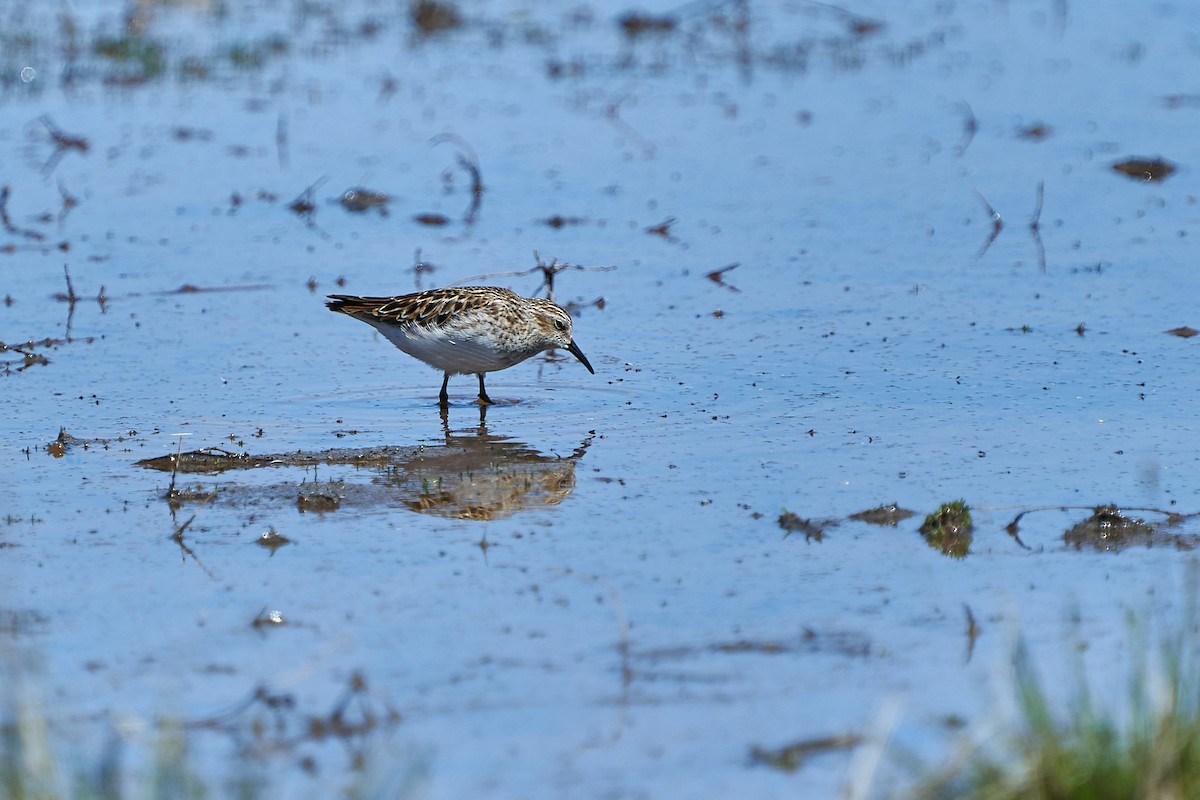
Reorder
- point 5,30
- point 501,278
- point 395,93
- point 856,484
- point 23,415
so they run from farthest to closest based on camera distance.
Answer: point 5,30, point 395,93, point 501,278, point 23,415, point 856,484

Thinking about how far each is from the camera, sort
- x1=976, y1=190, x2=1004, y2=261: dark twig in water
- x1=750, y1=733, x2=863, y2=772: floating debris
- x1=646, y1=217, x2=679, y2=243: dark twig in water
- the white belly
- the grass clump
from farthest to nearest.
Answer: x1=646, y1=217, x2=679, y2=243: dark twig in water
x1=976, y1=190, x2=1004, y2=261: dark twig in water
the white belly
x1=750, y1=733, x2=863, y2=772: floating debris
the grass clump


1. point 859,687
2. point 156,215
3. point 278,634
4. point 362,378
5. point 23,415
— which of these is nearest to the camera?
point 859,687

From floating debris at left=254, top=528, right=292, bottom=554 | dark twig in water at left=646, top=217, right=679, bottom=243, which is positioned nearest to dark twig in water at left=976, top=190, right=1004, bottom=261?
dark twig in water at left=646, top=217, right=679, bottom=243

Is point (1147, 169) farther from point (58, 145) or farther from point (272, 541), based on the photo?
point (58, 145)

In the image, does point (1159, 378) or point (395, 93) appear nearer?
point (1159, 378)

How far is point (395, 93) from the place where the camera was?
2153 centimetres

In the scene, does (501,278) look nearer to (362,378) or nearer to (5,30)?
(362,378)

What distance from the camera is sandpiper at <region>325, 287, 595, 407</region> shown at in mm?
10664

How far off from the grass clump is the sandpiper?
602 cm

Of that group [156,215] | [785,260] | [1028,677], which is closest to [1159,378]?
[785,260]

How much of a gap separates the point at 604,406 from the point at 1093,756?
19.4 ft

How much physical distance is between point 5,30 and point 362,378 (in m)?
15.6

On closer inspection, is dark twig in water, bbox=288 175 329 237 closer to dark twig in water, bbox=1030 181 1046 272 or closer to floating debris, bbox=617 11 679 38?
dark twig in water, bbox=1030 181 1046 272

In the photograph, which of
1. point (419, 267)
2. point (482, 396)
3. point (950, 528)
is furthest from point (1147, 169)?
point (950, 528)
